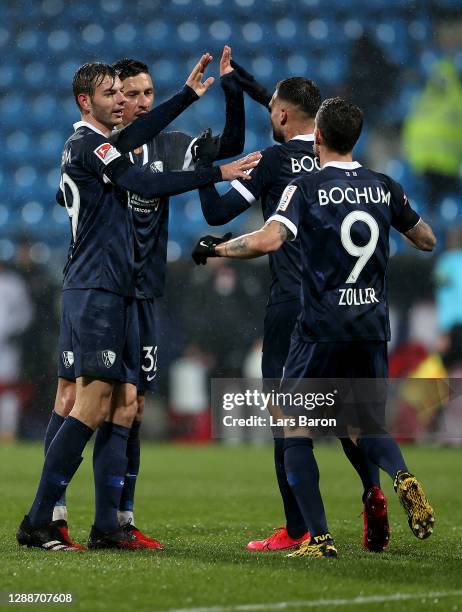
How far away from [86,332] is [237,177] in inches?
34.0

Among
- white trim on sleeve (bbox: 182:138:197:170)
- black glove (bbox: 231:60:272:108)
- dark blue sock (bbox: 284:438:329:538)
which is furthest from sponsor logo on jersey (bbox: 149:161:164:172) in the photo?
dark blue sock (bbox: 284:438:329:538)

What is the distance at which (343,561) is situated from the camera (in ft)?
13.7

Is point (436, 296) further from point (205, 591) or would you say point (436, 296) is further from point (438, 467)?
point (205, 591)

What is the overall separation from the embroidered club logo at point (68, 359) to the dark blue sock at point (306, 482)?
97 cm

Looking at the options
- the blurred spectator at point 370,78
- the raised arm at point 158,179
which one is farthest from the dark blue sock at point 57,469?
the blurred spectator at point 370,78

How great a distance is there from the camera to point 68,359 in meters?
4.80

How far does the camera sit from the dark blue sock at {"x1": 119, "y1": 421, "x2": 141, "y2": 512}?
5.04 meters

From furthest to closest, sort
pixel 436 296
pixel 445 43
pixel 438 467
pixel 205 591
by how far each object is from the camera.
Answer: pixel 445 43
pixel 436 296
pixel 438 467
pixel 205 591

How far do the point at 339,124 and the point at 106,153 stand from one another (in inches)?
35.6

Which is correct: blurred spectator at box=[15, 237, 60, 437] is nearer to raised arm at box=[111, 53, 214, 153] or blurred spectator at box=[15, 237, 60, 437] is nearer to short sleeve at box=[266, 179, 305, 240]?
raised arm at box=[111, 53, 214, 153]

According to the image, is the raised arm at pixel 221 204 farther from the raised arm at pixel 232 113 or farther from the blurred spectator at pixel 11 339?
the blurred spectator at pixel 11 339

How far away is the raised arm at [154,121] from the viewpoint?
188 inches

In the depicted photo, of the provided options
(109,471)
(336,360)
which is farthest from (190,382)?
(336,360)

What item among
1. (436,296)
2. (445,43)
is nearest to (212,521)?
(436,296)
